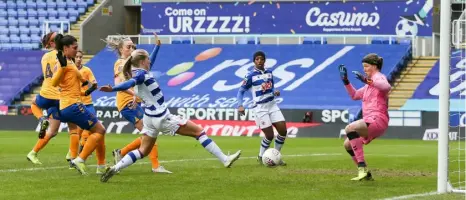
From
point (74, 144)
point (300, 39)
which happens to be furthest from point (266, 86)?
point (300, 39)

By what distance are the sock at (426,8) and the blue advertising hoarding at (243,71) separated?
1843 millimetres

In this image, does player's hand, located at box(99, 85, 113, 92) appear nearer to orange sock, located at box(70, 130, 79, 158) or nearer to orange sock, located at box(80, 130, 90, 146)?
orange sock, located at box(70, 130, 79, 158)

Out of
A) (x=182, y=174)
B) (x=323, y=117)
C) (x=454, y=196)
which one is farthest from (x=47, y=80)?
(x=323, y=117)

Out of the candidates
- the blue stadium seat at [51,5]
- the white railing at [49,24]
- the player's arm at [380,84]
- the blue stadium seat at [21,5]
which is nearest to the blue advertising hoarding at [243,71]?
the white railing at [49,24]

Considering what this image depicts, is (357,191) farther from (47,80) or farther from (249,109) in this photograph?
(249,109)

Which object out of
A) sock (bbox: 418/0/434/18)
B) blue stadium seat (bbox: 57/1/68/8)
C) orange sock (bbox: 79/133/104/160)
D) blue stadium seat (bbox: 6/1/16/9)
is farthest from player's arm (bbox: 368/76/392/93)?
blue stadium seat (bbox: 6/1/16/9)

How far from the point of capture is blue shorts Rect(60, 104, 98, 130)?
672 inches

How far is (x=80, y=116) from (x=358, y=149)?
437 cm

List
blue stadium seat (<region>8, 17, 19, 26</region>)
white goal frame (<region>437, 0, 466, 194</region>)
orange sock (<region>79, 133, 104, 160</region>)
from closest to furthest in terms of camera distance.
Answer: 1. white goal frame (<region>437, 0, 466, 194</region>)
2. orange sock (<region>79, 133, 104, 160</region>)
3. blue stadium seat (<region>8, 17, 19, 26</region>)

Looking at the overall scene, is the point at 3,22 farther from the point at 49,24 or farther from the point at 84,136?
the point at 84,136

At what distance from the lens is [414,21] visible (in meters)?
44.3

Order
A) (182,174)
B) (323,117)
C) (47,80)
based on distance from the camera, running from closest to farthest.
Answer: (182,174)
(47,80)
(323,117)

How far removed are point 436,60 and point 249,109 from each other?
9.11 meters

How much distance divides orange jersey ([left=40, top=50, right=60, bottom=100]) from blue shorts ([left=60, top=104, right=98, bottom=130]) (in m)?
1.21
